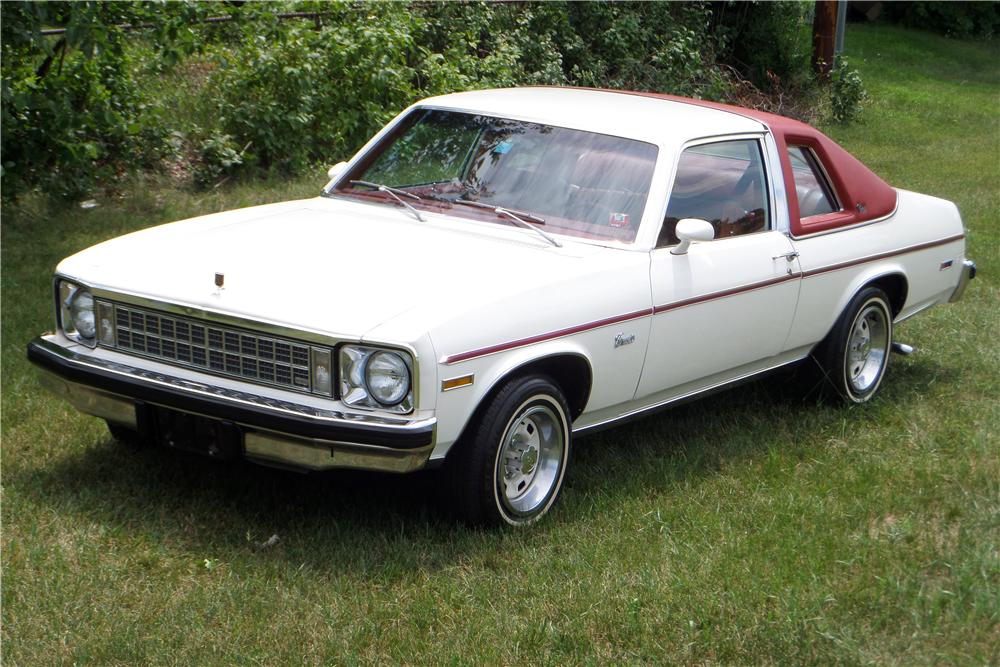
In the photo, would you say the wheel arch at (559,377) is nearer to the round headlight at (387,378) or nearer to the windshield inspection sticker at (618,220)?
the round headlight at (387,378)

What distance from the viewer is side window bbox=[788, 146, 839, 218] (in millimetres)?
6418

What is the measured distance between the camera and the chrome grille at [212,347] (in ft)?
14.5

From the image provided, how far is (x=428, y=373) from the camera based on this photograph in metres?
4.28

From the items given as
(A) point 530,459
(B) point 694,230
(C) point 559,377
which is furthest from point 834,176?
(A) point 530,459

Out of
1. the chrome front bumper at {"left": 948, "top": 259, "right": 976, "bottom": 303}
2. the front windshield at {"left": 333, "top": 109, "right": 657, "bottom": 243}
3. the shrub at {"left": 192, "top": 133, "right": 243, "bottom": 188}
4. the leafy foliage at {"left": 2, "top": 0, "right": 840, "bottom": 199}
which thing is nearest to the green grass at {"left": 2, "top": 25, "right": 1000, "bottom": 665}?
the chrome front bumper at {"left": 948, "top": 259, "right": 976, "bottom": 303}

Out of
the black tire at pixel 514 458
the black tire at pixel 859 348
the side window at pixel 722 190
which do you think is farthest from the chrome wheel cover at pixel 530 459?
the black tire at pixel 859 348

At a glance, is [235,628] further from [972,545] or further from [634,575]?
[972,545]

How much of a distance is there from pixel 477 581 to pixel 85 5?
5.11 meters

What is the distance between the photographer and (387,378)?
4336 mm

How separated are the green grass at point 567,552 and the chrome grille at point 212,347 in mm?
662

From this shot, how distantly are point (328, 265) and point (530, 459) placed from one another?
3.66 feet

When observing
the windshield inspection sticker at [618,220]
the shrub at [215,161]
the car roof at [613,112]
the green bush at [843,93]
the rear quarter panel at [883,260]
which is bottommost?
the green bush at [843,93]

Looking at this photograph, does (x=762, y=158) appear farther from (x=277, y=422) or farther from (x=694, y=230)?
(x=277, y=422)

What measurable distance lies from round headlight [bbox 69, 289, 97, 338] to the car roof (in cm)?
207
